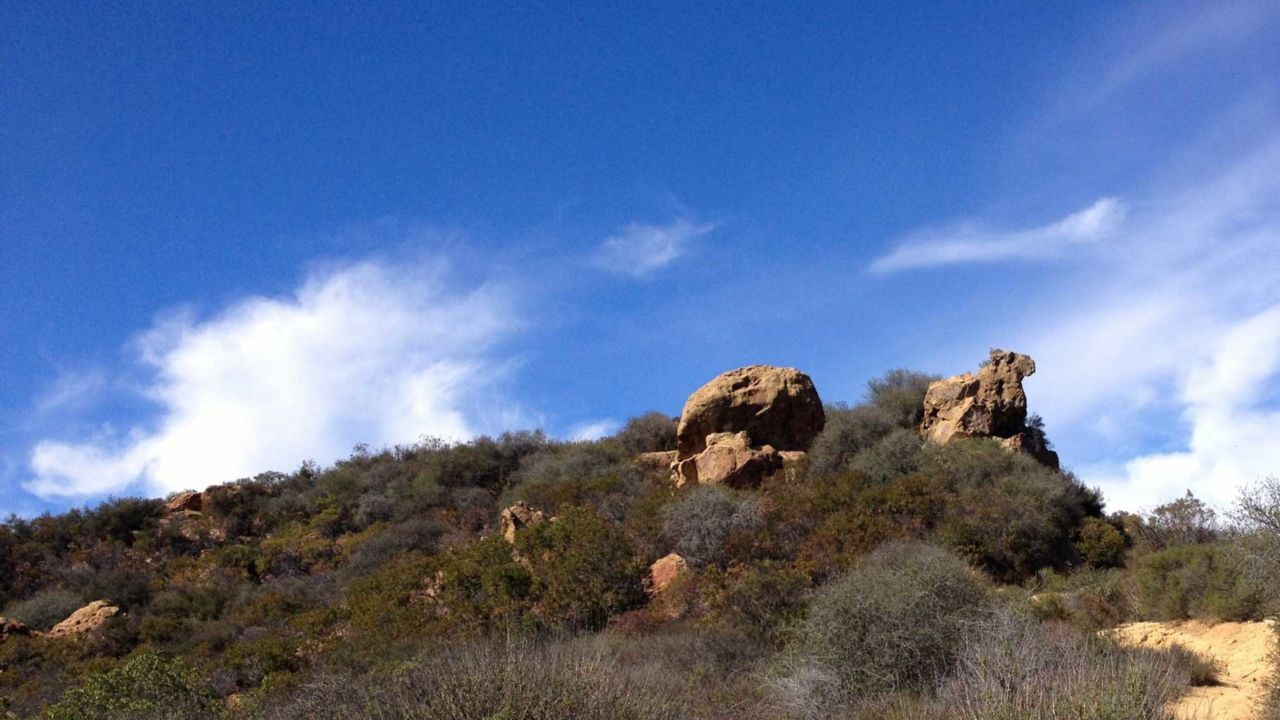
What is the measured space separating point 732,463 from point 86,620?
53.5 feet

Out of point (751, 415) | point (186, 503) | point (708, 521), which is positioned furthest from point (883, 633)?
point (186, 503)

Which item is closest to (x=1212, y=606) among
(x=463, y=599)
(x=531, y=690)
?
(x=531, y=690)

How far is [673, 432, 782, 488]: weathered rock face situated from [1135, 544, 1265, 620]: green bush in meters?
8.15

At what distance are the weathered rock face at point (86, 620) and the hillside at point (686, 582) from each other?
11 cm

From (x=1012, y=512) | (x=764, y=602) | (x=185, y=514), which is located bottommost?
(x=764, y=602)

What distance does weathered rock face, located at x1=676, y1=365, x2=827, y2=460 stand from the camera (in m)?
23.3

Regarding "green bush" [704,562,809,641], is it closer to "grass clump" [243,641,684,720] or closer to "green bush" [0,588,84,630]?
"grass clump" [243,641,684,720]

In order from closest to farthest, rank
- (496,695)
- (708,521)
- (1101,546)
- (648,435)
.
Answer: (496,695)
(1101,546)
(708,521)
(648,435)

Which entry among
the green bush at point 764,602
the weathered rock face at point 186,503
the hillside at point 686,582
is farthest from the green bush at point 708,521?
the weathered rock face at point 186,503

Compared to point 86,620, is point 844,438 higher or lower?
higher

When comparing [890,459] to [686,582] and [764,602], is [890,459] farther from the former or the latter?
[764,602]

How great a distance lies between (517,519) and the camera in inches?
848

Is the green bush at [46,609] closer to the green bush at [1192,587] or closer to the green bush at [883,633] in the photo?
the green bush at [883,633]

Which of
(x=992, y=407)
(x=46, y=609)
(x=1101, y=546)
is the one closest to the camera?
(x=1101, y=546)
